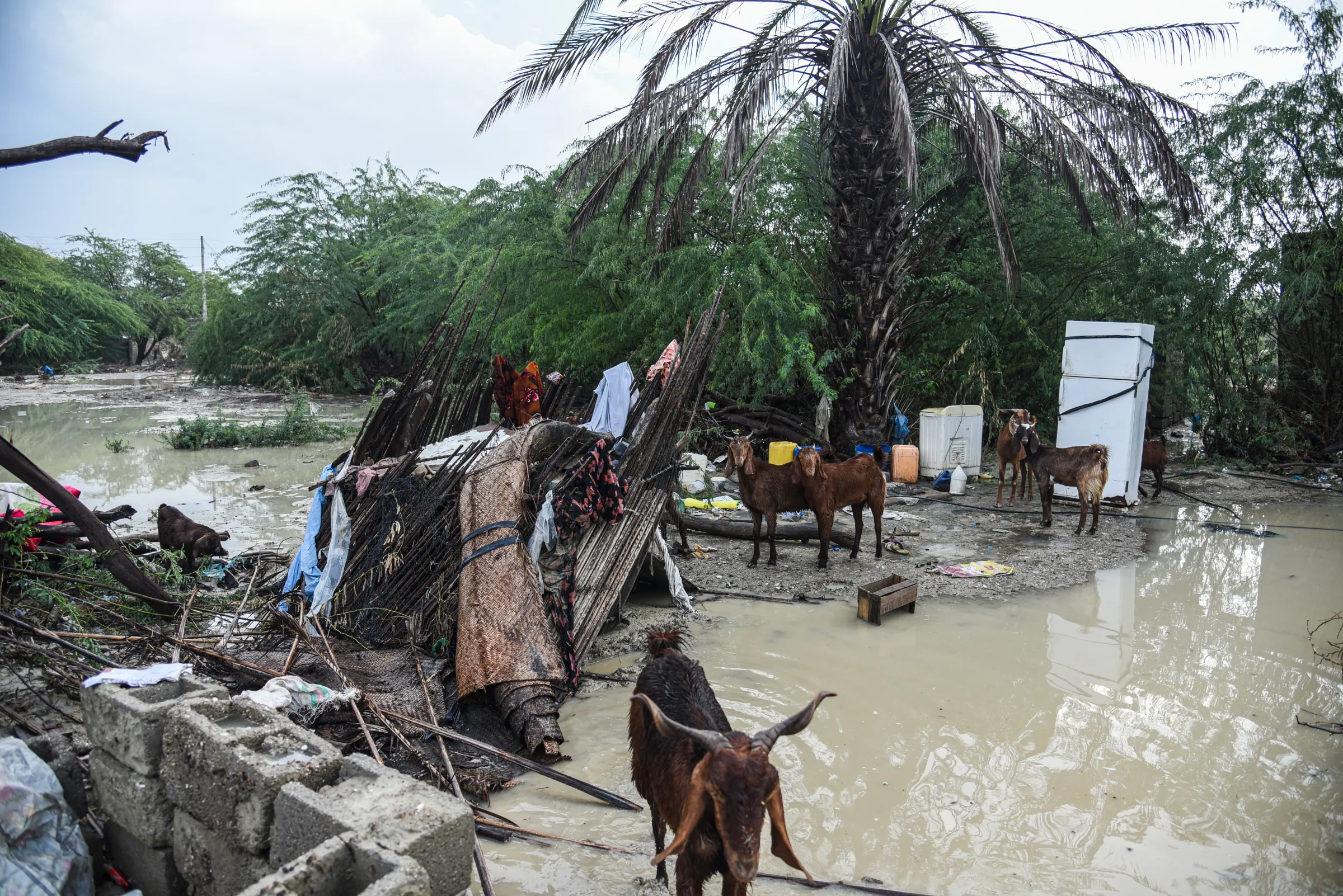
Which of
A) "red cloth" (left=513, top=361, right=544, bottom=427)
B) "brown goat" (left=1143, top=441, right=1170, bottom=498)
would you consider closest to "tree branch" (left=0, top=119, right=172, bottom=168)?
"red cloth" (left=513, top=361, right=544, bottom=427)

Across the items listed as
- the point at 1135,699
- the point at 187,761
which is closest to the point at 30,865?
the point at 187,761

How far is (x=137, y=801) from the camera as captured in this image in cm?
305

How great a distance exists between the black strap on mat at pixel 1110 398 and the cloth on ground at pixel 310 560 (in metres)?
8.67

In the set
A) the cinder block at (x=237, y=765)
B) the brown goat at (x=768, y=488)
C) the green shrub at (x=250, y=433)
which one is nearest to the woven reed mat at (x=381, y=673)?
the cinder block at (x=237, y=765)

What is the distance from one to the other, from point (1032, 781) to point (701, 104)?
7757mm

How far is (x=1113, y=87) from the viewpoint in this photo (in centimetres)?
940

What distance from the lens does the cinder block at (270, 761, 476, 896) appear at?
2342mm

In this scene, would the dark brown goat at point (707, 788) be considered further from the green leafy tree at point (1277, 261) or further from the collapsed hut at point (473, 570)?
the green leafy tree at point (1277, 261)

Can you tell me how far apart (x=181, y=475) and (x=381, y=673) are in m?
9.09

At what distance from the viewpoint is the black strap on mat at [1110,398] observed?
Answer: 962cm

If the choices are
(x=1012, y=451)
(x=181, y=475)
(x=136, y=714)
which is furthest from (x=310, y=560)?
(x=1012, y=451)

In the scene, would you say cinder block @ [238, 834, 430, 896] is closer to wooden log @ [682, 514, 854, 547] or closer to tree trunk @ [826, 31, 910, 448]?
Answer: wooden log @ [682, 514, 854, 547]

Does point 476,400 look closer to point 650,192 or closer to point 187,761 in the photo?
point 650,192

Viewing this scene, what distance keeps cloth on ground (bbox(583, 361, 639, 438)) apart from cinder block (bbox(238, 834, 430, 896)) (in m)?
6.15
